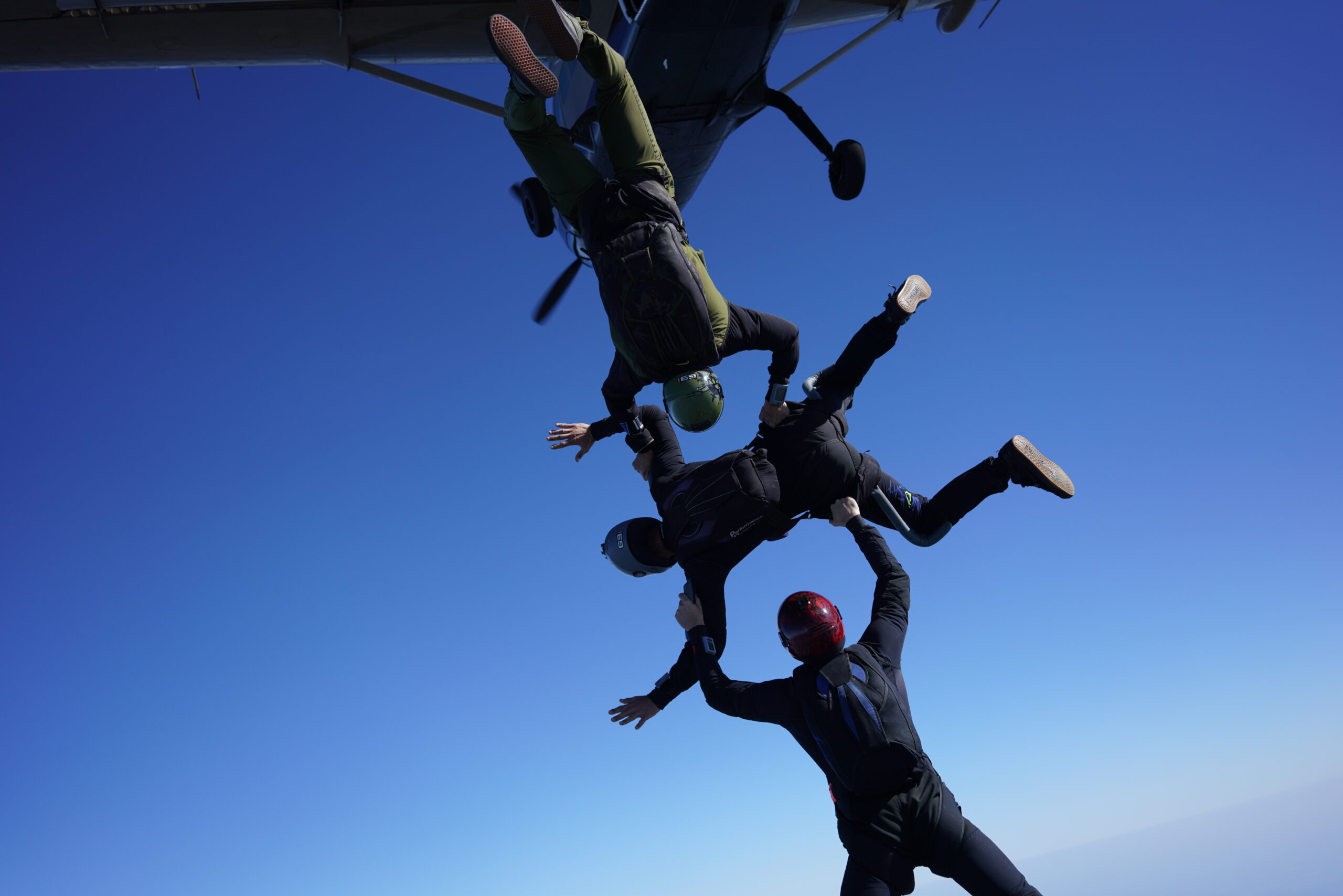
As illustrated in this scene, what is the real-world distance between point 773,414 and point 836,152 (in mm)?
2924

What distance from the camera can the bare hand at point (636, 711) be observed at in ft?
16.3

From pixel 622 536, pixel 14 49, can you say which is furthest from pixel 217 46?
pixel 622 536

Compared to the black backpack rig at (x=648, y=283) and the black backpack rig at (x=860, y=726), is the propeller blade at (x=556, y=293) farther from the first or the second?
the black backpack rig at (x=860, y=726)

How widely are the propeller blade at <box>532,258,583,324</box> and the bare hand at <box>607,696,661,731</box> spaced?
328cm

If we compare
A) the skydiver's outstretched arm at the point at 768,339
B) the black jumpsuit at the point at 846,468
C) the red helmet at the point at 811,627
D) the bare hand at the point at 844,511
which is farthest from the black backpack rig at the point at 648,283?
the red helmet at the point at 811,627

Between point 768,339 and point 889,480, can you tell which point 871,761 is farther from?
point 768,339

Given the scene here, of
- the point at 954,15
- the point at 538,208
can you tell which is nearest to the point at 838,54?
the point at 954,15

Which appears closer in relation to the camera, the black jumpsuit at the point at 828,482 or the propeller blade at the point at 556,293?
the black jumpsuit at the point at 828,482

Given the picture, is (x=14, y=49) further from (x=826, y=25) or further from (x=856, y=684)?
(x=856, y=684)

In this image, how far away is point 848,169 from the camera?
275 inches

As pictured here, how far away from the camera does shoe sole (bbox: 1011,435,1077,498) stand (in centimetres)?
510

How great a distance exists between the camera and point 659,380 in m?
4.65

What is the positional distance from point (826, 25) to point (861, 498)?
9840 mm

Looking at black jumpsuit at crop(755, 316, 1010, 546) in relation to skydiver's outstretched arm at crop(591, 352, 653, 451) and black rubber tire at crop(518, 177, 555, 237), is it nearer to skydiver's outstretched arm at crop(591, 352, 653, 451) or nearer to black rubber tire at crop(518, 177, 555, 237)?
skydiver's outstretched arm at crop(591, 352, 653, 451)
